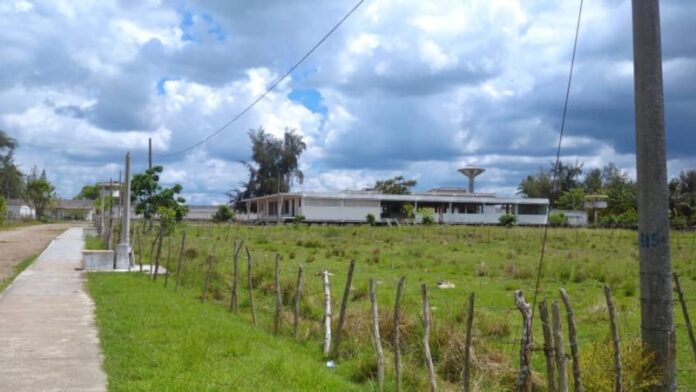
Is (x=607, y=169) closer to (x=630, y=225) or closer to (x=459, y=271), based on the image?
(x=630, y=225)

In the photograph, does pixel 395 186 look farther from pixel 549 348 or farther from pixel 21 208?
pixel 549 348

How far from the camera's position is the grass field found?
8469 millimetres

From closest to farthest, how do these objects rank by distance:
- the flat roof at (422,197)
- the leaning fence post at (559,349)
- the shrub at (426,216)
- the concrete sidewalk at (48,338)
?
the leaning fence post at (559,349), the concrete sidewalk at (48,338), the shrub at (426,216), the flat roof at (422,197)

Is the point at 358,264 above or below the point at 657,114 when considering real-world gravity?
below

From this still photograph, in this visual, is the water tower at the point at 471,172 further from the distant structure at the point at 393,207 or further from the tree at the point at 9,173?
the tree at the point at 9,173

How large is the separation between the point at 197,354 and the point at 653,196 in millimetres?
5836

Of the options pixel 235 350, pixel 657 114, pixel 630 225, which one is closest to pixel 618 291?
pixel 235 350

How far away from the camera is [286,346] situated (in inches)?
393

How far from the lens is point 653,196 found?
5.64m

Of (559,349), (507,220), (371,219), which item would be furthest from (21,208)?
(559,349)

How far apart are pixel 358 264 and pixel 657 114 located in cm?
2044

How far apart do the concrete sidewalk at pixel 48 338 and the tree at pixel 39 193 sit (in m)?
81.9

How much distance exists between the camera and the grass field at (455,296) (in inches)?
333

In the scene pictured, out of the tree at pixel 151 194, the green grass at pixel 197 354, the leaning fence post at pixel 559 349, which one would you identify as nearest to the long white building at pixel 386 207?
the tree at pixel 151 194
